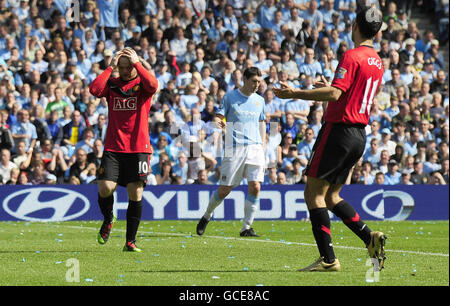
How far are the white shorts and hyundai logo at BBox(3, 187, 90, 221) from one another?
5.24 m

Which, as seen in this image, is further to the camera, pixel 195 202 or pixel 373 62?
pixel 195 202

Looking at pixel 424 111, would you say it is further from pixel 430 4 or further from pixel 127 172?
pixel 127 172

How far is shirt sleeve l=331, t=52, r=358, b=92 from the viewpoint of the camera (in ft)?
25.9

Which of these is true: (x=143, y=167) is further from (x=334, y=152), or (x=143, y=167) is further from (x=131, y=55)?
(x=334, y=152)

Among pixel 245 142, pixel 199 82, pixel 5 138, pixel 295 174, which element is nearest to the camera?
pixel 245 142

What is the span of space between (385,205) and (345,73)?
1169 cm

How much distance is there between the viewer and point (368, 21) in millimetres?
8000

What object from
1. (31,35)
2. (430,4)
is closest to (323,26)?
(430,4)

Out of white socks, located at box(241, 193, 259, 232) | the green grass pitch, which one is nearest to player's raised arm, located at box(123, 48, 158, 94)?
the green grass pitch

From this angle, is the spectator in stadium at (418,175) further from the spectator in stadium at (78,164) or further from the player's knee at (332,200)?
the player's knee at (332,200)

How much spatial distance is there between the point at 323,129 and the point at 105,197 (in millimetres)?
3262

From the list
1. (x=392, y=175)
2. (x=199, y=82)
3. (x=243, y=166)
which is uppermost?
Answer: (x=243, y=166)

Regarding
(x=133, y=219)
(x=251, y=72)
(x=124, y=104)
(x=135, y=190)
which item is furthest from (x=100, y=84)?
(x=251, y=72)
